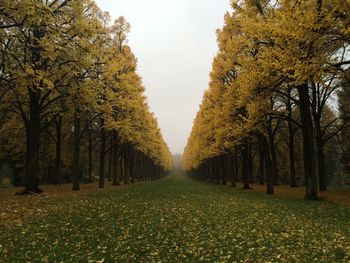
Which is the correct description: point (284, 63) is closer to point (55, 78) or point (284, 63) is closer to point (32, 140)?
point (55, 78)

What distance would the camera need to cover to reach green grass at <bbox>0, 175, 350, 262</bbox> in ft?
27.6

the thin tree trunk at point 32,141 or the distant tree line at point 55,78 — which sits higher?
the distant tree line at point 55,78

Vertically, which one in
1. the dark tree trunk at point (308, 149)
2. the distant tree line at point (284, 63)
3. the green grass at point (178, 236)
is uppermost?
the distant tree line at point (284, 63)

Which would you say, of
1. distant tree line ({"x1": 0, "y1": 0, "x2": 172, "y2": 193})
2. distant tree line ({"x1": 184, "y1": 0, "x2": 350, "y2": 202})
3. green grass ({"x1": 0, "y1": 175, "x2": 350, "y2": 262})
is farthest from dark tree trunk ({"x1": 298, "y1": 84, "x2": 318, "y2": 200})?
distant tree line ({"x1": 0, "y1": 0, "x2": 172, "y2": 193})

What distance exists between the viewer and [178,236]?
35.1 ft

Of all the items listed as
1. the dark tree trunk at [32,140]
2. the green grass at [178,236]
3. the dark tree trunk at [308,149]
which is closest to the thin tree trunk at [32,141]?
the dark tree trunk at [32,140]

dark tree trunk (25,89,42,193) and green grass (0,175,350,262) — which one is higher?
dark tree trunk (25,89,42,193)

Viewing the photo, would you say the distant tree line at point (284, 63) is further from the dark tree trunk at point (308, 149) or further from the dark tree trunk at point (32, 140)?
the dark tree trunk at point (32, 140)

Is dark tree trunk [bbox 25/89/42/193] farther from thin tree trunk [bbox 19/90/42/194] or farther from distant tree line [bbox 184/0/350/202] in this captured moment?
distant tree line [bbox 184/0/350/202]

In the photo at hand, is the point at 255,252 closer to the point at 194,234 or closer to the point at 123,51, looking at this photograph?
the point at 194,234

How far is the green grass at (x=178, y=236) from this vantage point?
8398mm

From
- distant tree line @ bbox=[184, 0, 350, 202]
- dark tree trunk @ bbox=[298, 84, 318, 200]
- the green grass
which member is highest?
distant tree line @ bbox=[184, 0, 350, 202]

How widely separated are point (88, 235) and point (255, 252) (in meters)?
5.26

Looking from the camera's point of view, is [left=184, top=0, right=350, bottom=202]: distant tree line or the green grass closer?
the green grass
